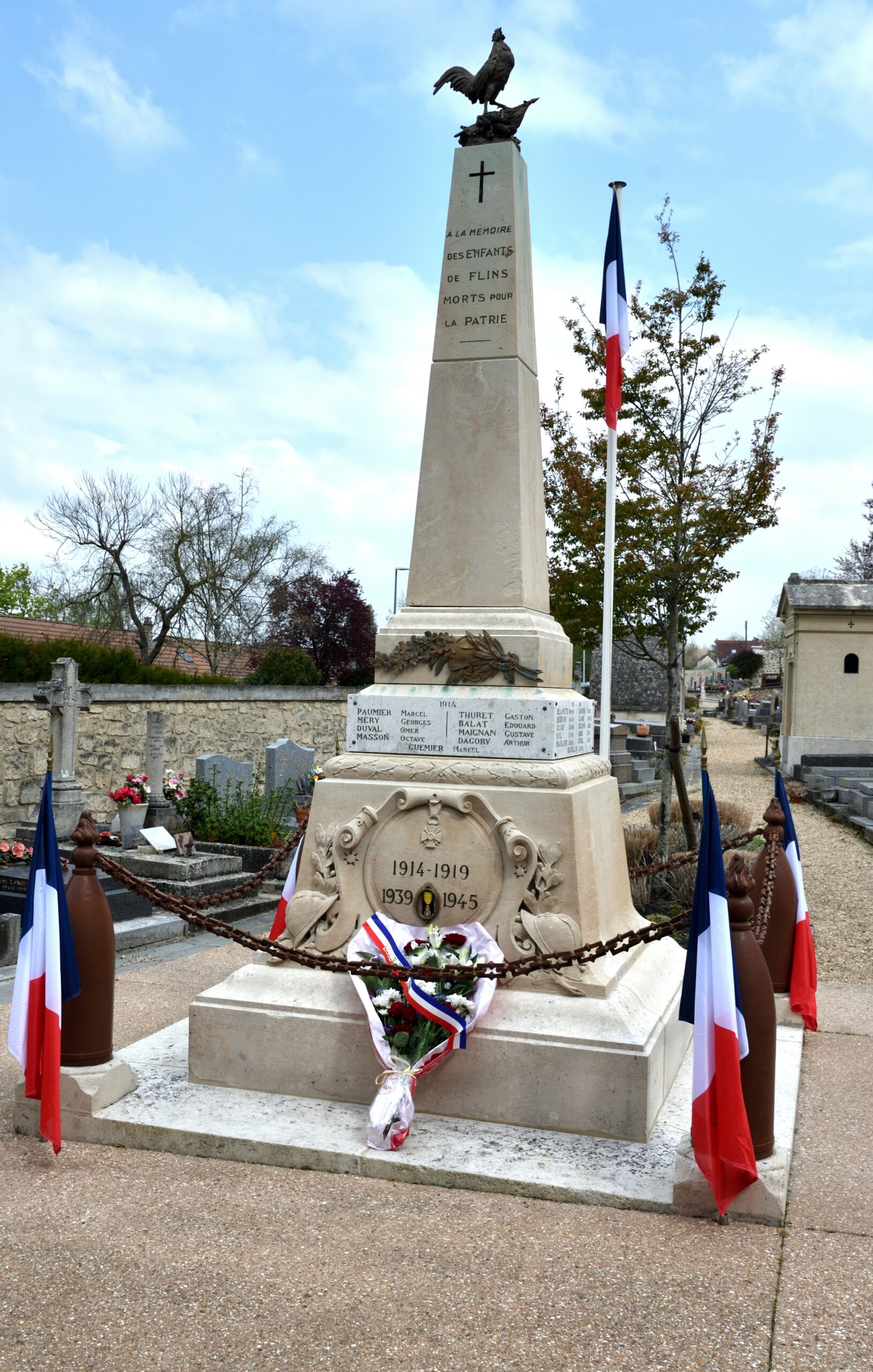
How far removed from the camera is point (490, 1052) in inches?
169

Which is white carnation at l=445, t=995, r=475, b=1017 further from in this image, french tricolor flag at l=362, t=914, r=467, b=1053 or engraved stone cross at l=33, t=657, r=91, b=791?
engraved stone cross at l=33, t=657, r=91, b=791

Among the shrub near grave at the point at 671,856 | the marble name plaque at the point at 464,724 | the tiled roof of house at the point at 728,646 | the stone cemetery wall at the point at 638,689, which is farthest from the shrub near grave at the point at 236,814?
the tiled roof of house at the point at 728,646

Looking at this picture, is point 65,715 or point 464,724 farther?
point 65,715

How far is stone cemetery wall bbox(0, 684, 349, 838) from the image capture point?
41.0ft

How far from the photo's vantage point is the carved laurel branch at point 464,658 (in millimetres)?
4973

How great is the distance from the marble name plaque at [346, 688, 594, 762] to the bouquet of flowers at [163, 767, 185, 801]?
7128mm

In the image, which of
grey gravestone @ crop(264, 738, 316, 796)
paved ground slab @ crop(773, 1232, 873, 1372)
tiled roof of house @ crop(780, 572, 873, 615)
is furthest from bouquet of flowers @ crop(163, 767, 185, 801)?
tiled roof of house @ crop(780, 572, 873, 615)

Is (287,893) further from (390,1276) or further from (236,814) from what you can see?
(236,814)

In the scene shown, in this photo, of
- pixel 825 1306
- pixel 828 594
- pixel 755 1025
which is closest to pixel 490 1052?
pixel 755 1025

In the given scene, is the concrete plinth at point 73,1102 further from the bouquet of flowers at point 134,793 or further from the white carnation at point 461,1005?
the bouquet of flowers at point 134,793

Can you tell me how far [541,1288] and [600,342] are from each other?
37.2 feet

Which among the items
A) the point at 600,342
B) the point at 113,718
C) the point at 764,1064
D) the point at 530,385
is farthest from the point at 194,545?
the point at 764,1064

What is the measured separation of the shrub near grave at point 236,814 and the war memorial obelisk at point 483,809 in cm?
634

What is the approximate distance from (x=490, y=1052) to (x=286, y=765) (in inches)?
343
